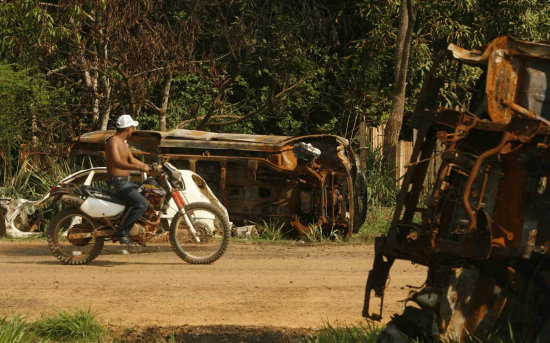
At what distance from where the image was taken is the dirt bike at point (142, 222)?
1193 centimetres

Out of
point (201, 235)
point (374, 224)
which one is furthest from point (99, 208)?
point (374, 224)

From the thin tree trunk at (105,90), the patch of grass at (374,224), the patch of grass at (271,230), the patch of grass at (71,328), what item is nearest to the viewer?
the patch of grass at (71,328)

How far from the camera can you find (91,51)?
17.7 m

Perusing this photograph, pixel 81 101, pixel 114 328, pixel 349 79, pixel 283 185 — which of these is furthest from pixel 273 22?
pixel 114 328

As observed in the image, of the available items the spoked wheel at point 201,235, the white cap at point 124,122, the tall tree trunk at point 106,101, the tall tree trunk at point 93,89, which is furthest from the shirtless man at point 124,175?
the tall tree trunk at point 106,101

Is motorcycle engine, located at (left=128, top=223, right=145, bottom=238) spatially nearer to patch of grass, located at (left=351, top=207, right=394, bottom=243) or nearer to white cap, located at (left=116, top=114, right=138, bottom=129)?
white cap, located at (left=116, top=114, right=138, bottom=129)

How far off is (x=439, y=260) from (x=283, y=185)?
30.7 feet

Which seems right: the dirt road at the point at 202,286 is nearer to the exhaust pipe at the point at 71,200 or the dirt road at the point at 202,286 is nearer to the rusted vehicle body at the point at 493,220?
the exhaust pipe at the point at 71,200

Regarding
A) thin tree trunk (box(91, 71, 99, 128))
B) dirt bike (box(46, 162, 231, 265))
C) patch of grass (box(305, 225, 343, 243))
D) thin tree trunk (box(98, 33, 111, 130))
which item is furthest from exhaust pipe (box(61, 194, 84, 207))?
thin tree trunk (box(91, 71, 99, 128))

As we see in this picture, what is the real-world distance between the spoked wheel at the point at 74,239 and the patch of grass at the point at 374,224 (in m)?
5.05

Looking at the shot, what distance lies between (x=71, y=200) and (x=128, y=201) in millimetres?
757

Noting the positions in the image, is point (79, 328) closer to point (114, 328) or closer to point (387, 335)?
point (114, 328)

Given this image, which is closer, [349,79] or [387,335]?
[387,335]

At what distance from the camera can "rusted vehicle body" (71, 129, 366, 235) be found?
1530cm
